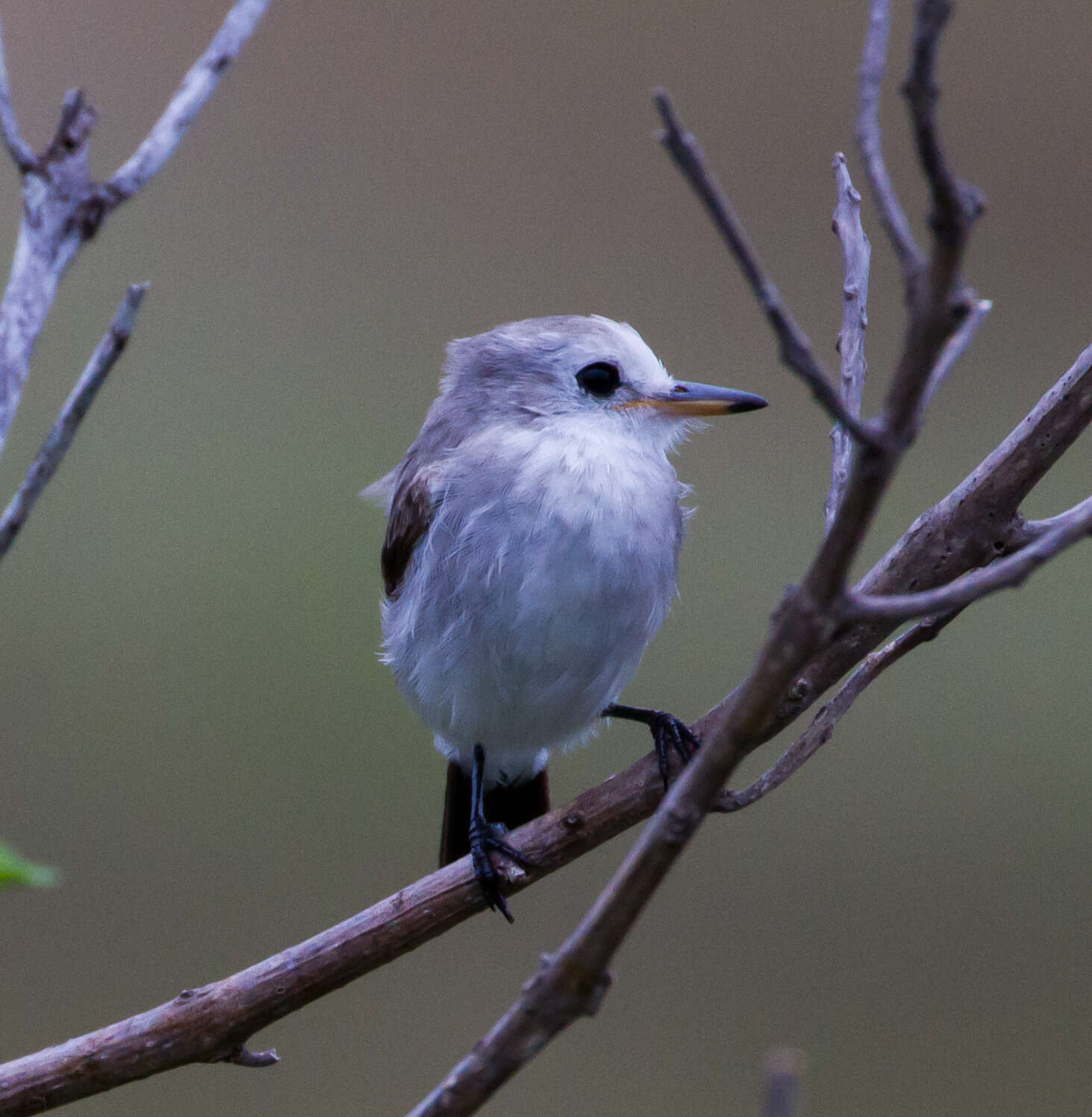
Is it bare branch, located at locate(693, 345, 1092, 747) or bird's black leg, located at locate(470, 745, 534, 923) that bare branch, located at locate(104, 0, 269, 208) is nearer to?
bare branch, located at locate(693, 345, 1092, 747)

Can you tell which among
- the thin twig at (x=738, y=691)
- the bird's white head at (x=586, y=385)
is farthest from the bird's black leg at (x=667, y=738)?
the thin twig at (x=738, y=691)

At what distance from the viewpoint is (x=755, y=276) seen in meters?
0.46

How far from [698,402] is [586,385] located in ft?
0.37

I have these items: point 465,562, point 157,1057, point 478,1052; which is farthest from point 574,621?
point 478,1052

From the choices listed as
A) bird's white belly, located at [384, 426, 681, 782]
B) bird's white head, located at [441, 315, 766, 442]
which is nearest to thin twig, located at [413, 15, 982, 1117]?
bird's white belly, located at [384, 426, 681, 782]

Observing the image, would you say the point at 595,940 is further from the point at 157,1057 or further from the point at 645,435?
the point at 645,435

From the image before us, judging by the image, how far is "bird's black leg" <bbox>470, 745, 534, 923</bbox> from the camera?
1.03m

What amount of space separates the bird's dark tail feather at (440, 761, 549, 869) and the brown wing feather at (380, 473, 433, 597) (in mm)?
239

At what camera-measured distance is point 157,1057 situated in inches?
35.5

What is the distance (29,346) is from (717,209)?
30 cm

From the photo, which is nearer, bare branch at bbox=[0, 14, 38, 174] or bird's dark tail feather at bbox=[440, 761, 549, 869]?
bare branch at bbox=[0, 14, 38, 174]

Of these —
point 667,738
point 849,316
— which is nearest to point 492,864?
point 667,738

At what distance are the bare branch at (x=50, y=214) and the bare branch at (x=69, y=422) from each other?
3 cm

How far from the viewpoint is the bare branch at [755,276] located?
440 millimetres
